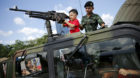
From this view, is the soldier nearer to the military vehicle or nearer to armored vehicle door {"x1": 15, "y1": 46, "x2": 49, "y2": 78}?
the military vehicle

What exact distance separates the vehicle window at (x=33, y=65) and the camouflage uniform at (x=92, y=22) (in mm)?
919

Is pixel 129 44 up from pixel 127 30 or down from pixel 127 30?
down

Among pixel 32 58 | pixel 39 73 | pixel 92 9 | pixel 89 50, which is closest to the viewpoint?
pixel 89 50

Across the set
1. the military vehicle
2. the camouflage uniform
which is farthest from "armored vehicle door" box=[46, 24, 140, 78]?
the camouflage uniform

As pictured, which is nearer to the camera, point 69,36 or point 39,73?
point 69,36

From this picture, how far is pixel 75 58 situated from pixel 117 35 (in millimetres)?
635

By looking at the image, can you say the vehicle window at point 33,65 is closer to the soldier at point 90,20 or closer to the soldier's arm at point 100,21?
the soldier at point 90,20

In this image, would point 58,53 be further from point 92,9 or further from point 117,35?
point 92,9

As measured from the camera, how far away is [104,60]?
6.25 ft

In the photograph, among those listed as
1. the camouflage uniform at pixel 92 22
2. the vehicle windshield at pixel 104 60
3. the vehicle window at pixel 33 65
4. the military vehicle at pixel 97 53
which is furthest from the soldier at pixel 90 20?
the vehicle window at pixel 33 65

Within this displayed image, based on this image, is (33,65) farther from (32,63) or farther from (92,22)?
(92,22)

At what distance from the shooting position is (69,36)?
7.65 feet

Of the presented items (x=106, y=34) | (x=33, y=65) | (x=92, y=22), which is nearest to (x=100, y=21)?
(x=92, y=22)

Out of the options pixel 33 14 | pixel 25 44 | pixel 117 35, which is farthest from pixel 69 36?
pixel 25 44
